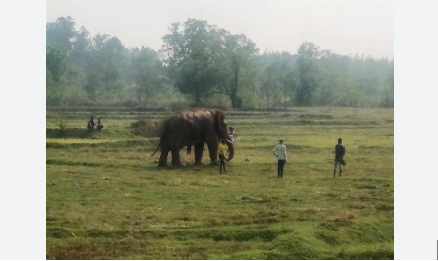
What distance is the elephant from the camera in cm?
1248

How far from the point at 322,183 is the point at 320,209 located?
108cm

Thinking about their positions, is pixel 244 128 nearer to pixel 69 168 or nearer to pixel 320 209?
pixel 320 209

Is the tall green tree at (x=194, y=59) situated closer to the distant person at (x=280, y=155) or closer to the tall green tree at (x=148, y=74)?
the tall green tree at (x=148, y=74)

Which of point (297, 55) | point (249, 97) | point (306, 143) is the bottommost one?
point (306, 143)

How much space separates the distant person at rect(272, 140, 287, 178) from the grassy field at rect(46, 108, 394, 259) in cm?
21

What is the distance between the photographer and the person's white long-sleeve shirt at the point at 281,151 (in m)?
11.4

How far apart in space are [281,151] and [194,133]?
8.04ft

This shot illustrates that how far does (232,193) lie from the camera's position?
10.6 m

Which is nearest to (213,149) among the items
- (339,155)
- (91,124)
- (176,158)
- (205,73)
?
(176,158)

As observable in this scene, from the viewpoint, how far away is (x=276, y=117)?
12.9 m

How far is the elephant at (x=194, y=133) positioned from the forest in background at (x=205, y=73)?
369mm

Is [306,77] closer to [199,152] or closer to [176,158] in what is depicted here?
[199,152]

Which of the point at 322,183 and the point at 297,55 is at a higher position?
the point at 297,55
